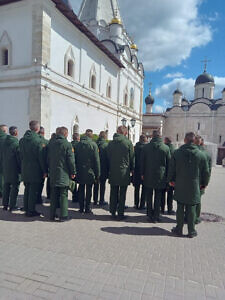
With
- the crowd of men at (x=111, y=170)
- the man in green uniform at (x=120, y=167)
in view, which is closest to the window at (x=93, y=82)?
the crowd of men at (x=111, y=170)

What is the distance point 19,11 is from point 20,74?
172 inches

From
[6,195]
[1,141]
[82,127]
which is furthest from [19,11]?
[6,195]

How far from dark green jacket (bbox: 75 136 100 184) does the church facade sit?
47112mm

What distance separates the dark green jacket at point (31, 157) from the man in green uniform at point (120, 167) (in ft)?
→ 5.52

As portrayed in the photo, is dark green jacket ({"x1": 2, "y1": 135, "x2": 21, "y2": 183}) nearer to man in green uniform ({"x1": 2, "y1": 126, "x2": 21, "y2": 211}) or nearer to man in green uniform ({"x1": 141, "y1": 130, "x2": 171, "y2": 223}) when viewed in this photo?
man in green uniform ({"x1": 2, "y1": 126, "x2": 21, "y2": 211})

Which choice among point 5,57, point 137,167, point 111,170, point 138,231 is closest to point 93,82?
point 5,57

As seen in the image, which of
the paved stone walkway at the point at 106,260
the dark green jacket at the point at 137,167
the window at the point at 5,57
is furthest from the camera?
the window at the point at 5,57

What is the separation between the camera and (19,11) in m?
15.9

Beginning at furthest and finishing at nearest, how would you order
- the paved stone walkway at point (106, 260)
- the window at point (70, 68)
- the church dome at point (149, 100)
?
the church dome at point (149, 100) → the window at point (70, 68) → the paved stone walkway at point (106, 260)

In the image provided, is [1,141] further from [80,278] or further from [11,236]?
[80,278]

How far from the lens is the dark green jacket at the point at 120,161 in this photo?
5418mm

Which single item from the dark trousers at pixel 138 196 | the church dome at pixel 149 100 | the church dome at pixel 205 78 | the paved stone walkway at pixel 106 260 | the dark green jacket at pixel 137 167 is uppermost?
the church dome at pixel 205 78

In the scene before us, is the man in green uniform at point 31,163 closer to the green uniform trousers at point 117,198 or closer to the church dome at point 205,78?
the green uniform trousers at point 117,198

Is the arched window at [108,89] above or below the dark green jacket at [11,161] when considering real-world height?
above
